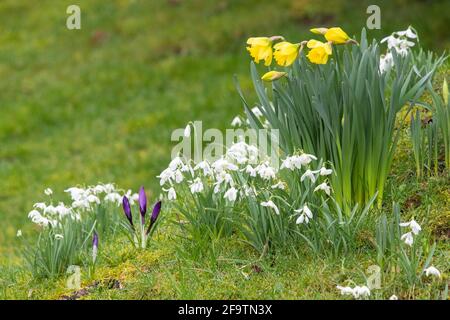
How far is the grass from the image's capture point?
8312 millimetres

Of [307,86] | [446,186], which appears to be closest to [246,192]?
[307,86]

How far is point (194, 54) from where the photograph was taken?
1113cm

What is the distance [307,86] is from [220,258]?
102 centimetres

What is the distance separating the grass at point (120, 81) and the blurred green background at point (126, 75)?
0.02m

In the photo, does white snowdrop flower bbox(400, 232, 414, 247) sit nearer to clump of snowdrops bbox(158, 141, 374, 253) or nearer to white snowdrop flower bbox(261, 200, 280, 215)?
clump of snowdrops bbox(158, 141, 374, 253)

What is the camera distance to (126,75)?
35.8 feet

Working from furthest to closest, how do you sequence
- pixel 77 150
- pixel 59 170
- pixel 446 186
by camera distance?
pixel 77 150, pixel 59 170, pixel 446 186

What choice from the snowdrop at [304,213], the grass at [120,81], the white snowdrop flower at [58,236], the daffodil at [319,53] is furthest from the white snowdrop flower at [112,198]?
the daffodil at [319,53]

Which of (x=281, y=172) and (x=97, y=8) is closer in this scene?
(x=281, y=172)

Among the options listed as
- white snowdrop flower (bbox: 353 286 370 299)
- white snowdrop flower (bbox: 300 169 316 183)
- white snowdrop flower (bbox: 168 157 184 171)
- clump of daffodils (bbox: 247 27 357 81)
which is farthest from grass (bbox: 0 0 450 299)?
white snowdrop flower (bbox: 353 286 370 299)

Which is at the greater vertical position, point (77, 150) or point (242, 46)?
point (242, 46)

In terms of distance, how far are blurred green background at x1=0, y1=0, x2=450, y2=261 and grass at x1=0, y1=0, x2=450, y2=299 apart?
21 mm
